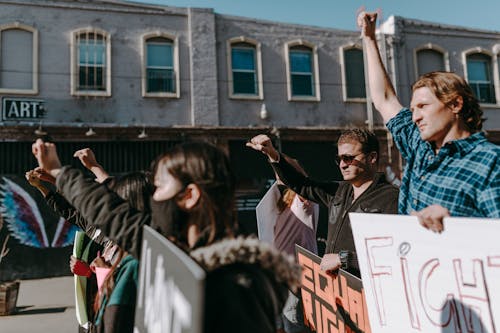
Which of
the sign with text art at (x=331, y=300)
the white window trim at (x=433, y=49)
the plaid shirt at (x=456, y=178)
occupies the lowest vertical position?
the sign with text art at (x=331, y=300)

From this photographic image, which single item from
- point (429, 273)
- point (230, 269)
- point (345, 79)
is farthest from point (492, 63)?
point (230, 269)

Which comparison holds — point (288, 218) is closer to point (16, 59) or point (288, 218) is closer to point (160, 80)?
point (160, 80)

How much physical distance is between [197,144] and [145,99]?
12567 mm

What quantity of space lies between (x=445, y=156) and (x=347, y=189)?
1.29 metres

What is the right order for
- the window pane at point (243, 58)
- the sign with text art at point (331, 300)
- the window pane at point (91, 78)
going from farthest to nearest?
the window pane at point (243, 58) → the window pane at point (91, 78) → the sign with text art at point (331, 300)

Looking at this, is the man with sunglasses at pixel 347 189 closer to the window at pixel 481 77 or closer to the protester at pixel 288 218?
the protester at pixel 288 218

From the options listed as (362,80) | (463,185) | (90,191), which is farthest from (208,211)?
(362,80)

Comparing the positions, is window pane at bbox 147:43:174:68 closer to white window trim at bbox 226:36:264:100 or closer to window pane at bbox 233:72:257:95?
white window trim at bbox 226:36:264:100

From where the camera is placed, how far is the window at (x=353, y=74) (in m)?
15.8

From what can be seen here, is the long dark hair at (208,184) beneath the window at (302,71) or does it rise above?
beneath

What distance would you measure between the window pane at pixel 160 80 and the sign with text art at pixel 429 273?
493 inches

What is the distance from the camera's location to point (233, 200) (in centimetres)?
167

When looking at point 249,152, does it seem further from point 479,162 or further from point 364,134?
point 479,162

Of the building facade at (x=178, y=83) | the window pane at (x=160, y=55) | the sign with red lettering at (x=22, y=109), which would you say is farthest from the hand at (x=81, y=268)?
the window pane at (x=160, y=55)
